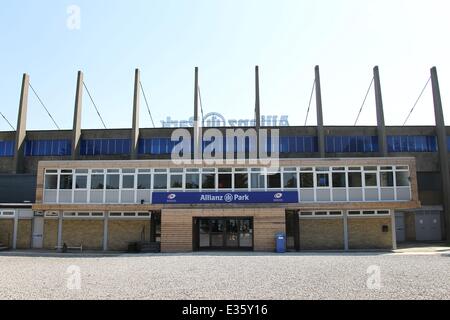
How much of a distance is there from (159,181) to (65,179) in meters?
5.67

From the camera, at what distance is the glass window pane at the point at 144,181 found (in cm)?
2586

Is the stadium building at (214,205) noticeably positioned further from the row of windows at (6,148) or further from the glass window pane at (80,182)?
the row of windows at (6,148)

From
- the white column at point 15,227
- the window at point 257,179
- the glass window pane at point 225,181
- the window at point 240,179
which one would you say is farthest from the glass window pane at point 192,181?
the white column at point 15,227

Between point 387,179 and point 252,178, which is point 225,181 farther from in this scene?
point 387,179

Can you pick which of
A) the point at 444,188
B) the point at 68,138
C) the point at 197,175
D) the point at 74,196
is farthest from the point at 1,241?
the point at 444,188

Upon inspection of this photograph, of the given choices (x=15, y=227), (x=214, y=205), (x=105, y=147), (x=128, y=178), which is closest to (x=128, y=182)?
(x=128, y=178)

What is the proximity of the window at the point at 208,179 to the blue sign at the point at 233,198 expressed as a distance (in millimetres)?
573

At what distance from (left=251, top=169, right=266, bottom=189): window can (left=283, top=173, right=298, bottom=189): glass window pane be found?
3.94ft

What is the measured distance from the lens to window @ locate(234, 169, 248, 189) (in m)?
25.6

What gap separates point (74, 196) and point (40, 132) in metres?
18.6

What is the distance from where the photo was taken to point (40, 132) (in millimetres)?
41938

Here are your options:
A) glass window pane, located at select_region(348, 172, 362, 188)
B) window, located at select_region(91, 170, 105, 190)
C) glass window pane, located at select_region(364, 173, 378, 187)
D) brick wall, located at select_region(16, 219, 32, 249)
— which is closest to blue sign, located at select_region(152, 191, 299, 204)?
glass window pane, located at select_region(348, 172, 362, 188)

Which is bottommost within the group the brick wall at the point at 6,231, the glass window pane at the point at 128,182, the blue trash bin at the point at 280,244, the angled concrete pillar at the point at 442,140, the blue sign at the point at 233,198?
the blue trash bin at the point at 280,244
